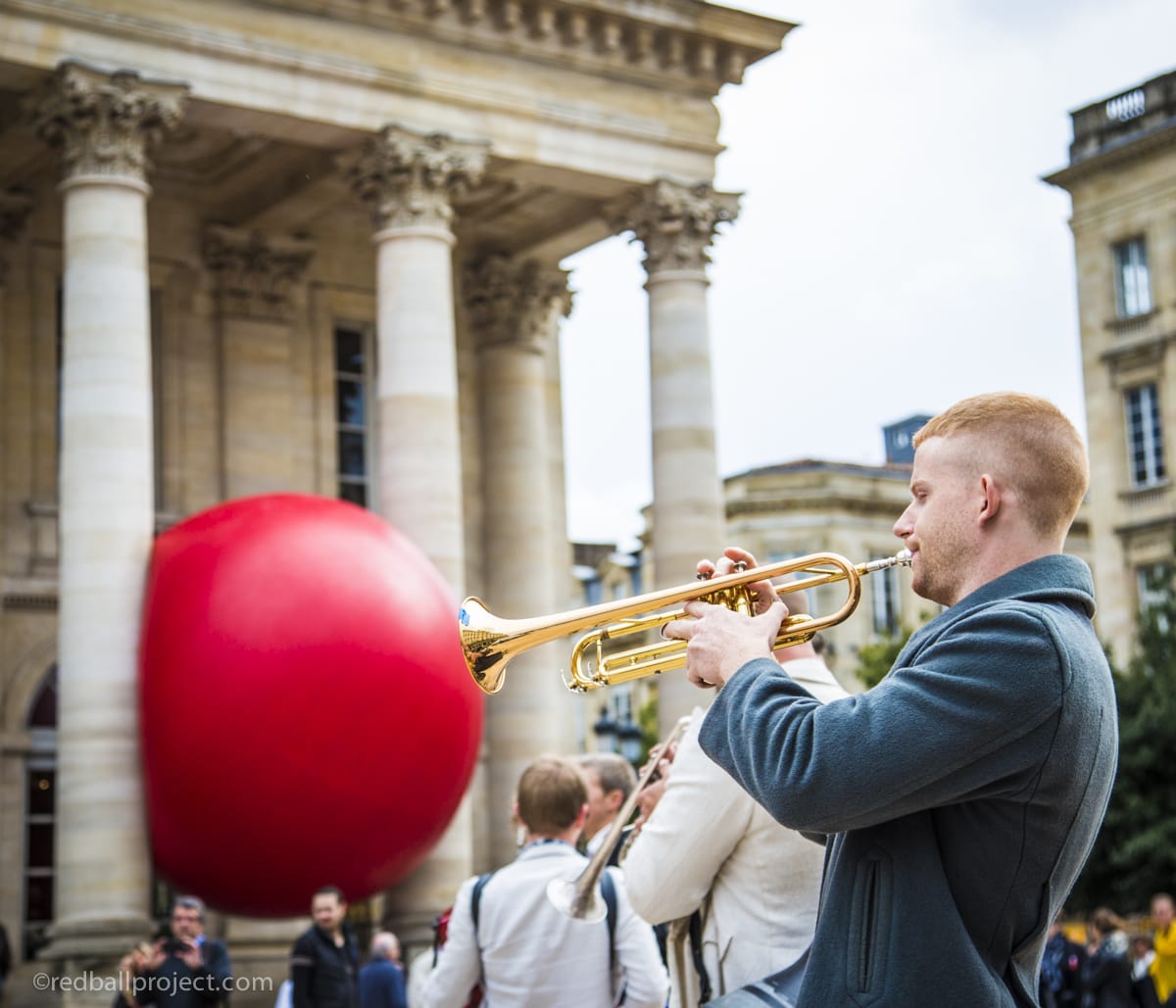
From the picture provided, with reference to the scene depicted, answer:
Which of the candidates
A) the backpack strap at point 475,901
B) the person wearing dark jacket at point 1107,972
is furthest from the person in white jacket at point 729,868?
the person wearing dark jacket at point 1107,972

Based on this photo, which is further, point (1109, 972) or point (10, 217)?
point (10, 217)

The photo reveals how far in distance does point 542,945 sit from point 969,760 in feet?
13.4

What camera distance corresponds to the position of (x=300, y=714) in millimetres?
16500

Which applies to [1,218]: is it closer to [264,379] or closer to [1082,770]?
[264,379]

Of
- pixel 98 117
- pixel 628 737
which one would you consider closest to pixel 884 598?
pixel 628 737

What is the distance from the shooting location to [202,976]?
45.6 feet

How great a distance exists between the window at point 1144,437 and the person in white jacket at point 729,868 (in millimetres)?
39508

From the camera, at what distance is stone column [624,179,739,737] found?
25.2 metres

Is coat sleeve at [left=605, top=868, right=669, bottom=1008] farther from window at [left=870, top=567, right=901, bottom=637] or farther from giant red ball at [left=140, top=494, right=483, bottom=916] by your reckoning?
window at [left=870, top=567, right=901, bottom=637]

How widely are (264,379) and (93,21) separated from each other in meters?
6.94

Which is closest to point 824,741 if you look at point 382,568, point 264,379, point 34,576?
point 382,568

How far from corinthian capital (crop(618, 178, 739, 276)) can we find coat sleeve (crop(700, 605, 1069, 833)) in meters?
22.3

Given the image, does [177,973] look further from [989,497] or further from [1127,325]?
[1127,325]

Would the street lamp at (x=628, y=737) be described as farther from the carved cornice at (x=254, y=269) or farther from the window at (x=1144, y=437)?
the window at (x=1144, y=437)
